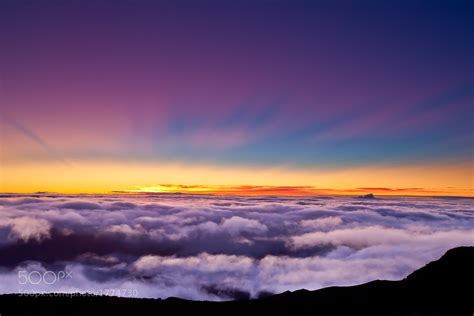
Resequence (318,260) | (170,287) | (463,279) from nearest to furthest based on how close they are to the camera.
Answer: (463,279), (170,287), (318,260)

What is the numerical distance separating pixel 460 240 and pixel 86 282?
6607 inches

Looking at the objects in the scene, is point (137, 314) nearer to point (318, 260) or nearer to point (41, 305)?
point (41, 305)

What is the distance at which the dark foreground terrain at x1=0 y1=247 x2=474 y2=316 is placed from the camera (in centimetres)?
4022

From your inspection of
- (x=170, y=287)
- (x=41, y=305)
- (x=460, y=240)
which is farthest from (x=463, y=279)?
(x=460, y=240)

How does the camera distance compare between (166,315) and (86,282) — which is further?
(86,282)

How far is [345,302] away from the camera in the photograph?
51.8 m

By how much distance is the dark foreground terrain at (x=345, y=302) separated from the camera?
132 ft

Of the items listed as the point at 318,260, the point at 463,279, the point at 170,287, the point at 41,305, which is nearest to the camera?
the point at 463,279

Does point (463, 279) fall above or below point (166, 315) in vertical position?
above

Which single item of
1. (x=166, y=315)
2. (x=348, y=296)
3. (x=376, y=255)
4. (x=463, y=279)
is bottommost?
(x=376, y=255)

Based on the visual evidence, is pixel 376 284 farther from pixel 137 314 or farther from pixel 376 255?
pixel 376 255

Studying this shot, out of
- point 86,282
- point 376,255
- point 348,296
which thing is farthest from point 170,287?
point 348,296

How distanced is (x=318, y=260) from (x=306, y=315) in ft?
485

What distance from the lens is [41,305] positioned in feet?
197
